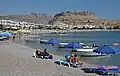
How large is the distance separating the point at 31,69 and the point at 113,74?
503 cm

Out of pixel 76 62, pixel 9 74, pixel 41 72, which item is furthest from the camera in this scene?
pixel 76 62

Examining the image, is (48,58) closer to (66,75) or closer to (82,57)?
(82,57)

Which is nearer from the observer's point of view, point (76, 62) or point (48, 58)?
point (76, 62)

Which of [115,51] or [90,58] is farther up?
[115,51]

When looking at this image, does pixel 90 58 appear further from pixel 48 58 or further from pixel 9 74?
pixel 9 74

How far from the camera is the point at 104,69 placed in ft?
61.4

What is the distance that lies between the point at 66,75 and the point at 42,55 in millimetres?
9714

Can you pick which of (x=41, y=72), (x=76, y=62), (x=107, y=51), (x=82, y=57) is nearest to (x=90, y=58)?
(x=82, y=57)

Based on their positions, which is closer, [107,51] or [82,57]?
[107,51]

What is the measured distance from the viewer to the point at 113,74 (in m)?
18.3

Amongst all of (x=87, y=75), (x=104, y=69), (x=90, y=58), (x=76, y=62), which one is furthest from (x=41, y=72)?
(x=90, y=58)

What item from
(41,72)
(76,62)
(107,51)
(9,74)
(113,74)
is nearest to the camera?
(9,74)

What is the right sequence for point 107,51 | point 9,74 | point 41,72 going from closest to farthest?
point 9,74 → point 41,72 → point 107,51

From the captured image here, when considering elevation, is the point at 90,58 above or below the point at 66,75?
below
